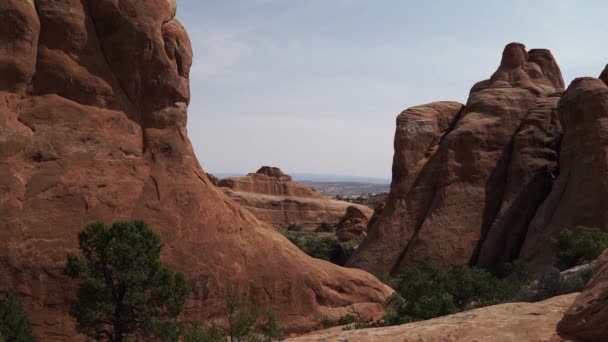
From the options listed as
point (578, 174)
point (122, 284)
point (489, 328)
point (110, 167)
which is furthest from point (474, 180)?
point (489, 328)

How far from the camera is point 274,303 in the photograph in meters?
22.6

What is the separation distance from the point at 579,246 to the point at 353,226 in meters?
34.1

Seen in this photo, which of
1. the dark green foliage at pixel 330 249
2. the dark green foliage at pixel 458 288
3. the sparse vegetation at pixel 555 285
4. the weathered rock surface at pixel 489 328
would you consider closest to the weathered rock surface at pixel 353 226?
the dark green foliage at pixel 330 249

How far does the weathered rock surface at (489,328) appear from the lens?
8883mm

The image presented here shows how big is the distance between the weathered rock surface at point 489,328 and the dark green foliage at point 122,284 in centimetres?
790

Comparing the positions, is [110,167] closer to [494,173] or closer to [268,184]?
[494,173]

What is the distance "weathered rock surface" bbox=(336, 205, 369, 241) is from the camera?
58.3 m

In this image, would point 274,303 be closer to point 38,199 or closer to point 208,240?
point 208,240

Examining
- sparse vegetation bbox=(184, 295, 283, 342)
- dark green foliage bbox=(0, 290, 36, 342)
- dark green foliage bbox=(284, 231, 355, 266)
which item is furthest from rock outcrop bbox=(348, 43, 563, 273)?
dark green foliage bbox=(0, 290, 36, 342)

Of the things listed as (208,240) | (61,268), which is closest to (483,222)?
(208,240)

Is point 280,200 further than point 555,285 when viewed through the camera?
Yes

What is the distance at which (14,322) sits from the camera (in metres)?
15.8

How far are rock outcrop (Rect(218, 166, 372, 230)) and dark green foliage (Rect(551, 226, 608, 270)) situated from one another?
53.0 metres

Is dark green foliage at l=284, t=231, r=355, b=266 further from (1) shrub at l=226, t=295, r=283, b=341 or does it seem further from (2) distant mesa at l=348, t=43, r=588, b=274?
(1) shrub at l=226, t=295, r=283, b=341
